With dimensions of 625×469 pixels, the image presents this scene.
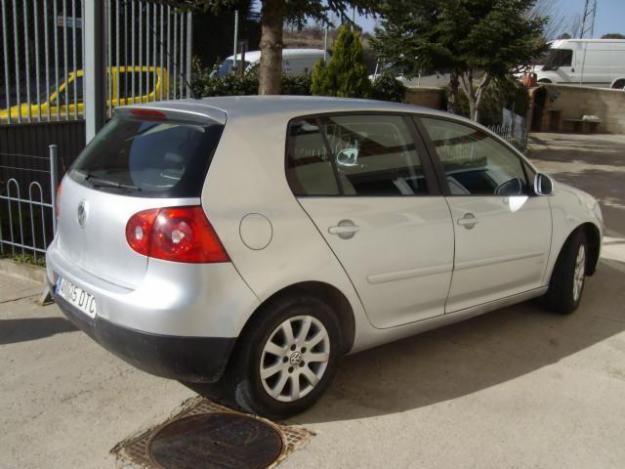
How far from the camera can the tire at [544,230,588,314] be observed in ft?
16.4

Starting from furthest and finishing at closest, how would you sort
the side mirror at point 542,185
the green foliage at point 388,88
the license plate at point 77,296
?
1. the green foliage at point 388,88
2. the side mirror at point 542,185
3. the license plate at point 77,296

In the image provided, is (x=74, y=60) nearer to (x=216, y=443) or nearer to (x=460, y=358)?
(x=460, y=358)

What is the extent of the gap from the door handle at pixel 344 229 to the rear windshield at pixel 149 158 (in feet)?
2.40

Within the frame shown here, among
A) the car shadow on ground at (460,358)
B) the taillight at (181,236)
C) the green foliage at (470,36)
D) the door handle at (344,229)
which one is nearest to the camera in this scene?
the taillight at (181,236)

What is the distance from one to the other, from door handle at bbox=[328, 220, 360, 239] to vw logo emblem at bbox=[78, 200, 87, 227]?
120cm

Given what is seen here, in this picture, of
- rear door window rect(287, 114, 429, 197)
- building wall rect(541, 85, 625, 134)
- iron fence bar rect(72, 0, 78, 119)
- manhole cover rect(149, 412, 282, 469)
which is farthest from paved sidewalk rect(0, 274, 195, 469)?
building wall rect(541, 85, 625, 134)

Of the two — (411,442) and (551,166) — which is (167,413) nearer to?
(411,442)

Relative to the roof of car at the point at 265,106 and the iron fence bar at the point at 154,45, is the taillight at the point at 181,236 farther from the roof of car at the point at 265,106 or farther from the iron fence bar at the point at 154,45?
the iron fence bar at the point at 154,45

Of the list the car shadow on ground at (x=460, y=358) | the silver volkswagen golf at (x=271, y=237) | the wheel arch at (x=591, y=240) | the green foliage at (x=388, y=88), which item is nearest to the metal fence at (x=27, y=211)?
the silver volkswagen golf at (x=271, y=237)

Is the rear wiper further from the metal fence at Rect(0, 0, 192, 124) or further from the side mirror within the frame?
the metal fence at Rect(0, 0, 192, 124)

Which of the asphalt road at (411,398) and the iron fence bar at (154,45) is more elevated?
the iron fence bar at (154,45)

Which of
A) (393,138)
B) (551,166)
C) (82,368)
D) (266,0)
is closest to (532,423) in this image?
(393,138)

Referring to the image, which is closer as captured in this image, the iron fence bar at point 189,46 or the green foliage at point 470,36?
the iron fence bar at point 189,46

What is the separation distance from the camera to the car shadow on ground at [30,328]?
177 inches
